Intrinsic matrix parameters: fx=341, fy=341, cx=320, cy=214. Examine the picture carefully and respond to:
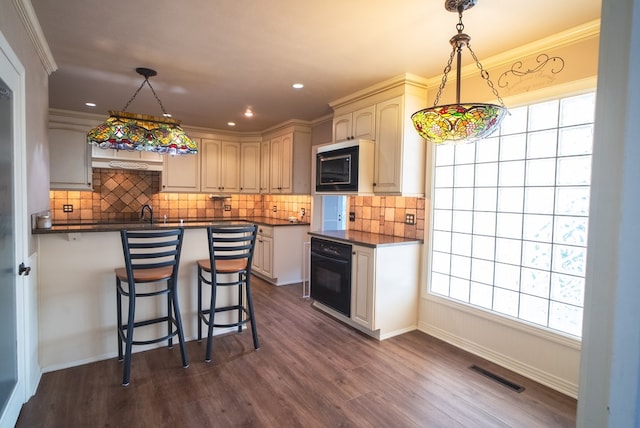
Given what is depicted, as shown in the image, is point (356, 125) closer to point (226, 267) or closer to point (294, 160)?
point (294, 160)

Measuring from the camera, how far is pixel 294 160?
16.5ft

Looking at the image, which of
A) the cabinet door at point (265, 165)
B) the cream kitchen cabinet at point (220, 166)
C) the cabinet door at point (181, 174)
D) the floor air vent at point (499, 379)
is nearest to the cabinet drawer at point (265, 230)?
the cabinet door at point (265, 165)

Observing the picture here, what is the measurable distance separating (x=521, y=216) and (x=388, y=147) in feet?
4.30

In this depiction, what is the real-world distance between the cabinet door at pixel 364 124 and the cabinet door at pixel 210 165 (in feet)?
9.72

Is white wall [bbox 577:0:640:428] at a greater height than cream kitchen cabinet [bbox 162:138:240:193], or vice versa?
cream kitchen cabinet [bbox 162:138:240:193]

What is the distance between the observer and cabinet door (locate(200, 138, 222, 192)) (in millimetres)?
5734

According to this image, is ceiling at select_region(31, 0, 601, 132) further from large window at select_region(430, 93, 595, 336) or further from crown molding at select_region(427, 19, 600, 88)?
large window at select_region(430, 93, 595, 336)

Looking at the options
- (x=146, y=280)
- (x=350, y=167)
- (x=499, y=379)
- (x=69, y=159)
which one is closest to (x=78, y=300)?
(x=146, y=280)

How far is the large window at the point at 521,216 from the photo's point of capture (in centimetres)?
238

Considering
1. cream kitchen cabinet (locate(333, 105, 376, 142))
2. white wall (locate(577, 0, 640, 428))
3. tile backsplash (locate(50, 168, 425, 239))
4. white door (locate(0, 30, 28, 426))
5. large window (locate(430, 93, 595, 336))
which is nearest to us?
white wall (locate(577, 0, 640, 428))

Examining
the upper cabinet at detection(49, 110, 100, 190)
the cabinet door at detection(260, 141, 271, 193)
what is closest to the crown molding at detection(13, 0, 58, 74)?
the upper cabinet at detection(49, 110, 100, 190)

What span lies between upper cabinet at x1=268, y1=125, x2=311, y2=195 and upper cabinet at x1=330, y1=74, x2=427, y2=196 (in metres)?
1.68

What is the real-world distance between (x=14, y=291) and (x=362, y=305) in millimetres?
2559

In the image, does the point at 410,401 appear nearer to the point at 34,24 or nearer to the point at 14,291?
the point at 14,291
